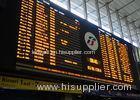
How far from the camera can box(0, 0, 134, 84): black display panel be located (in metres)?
3.99

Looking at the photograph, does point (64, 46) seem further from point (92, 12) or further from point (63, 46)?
point (92, 12)

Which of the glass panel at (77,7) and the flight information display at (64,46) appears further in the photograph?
the glass panel at (77,7)

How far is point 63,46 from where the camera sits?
4676 millimetres

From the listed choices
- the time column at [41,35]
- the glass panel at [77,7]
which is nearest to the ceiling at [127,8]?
the glass panel at [77,7]

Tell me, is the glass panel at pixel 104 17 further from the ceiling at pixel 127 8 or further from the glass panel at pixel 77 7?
the glass panel at pixel 77 7

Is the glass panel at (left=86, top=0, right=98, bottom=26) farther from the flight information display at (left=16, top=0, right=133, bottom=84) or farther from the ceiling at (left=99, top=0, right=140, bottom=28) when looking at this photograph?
the flight information display at (left=16, top=0, right=133, bottom=84)

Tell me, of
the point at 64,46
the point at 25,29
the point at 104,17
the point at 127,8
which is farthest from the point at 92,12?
the point at 25,29

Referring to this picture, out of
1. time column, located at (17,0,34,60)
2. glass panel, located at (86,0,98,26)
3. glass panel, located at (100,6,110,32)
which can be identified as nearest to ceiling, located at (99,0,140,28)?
glass panel, located at (100,6,110,32)

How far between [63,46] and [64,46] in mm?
28

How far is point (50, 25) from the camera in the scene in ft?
15.2

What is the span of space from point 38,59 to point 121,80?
9.68ft

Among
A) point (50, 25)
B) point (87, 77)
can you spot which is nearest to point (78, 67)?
point (87, 77)

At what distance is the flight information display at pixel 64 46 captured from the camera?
4020 millimetres

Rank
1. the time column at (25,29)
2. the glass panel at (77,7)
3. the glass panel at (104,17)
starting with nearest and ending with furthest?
the time column at (25,29) < the glass panel at (77,7) < the glass panel at (104,17)
